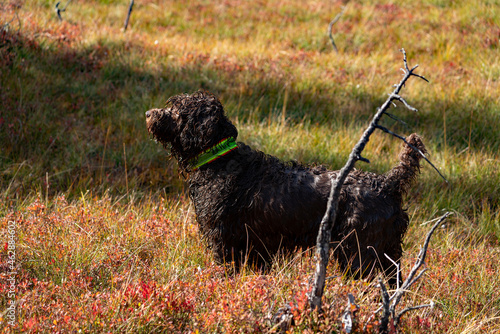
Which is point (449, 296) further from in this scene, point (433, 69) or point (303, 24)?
point (303, 24)

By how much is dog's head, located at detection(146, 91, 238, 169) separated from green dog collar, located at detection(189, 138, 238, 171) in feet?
0.11

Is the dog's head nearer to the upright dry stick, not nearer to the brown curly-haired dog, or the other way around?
the brown curly-haired dog

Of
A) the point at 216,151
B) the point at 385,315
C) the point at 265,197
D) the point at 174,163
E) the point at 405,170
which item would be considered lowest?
the point at 174,163

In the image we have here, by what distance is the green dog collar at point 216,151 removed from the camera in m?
3.65

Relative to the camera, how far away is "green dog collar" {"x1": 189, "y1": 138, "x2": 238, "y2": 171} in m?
3.65

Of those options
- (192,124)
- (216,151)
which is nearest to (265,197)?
(216,151)

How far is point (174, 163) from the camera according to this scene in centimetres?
561

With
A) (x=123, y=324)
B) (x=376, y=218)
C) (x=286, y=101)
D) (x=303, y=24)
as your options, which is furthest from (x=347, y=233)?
(x=303, y=24)

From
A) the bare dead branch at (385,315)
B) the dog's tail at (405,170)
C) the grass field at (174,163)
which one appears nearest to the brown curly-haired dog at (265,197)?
the dog's tail at (405,170)

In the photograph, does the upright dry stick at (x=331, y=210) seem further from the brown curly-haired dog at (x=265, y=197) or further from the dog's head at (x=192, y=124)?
the dog's head at (x=192, y=124)

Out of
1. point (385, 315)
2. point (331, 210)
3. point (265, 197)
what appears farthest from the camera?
point (265, 197)

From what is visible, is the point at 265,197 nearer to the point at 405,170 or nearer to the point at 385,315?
the point at 405,170

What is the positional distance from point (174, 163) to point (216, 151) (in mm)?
2091

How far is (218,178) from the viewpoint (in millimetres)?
3629
